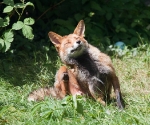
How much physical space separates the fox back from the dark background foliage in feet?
7.47

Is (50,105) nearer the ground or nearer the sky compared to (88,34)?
nearer the ground

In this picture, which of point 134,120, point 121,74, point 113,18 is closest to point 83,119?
point 134,120

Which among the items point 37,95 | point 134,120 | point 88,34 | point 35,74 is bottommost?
point 134,120

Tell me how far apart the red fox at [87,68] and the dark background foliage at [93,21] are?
2245 mm

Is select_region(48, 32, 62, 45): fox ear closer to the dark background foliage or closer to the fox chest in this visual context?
the fox chest

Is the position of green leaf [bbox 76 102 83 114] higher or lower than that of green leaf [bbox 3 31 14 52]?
lower

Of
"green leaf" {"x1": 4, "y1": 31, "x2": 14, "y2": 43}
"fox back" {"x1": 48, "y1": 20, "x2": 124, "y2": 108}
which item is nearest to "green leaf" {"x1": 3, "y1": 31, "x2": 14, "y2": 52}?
"green leaf" {"x1": 4, "y1": 31, "x2": 14, "y2": 43}

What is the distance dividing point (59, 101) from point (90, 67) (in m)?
0.81

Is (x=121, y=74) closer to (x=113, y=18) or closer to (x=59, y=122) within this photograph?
(x=113, y=18)

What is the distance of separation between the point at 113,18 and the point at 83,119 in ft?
13.6

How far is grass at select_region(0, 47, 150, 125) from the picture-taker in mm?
5160

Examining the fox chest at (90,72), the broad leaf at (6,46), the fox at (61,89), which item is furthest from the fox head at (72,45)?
the broad leaf at (6,46)

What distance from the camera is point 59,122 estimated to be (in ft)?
16.7

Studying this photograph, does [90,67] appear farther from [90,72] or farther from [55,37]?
[55,37]
